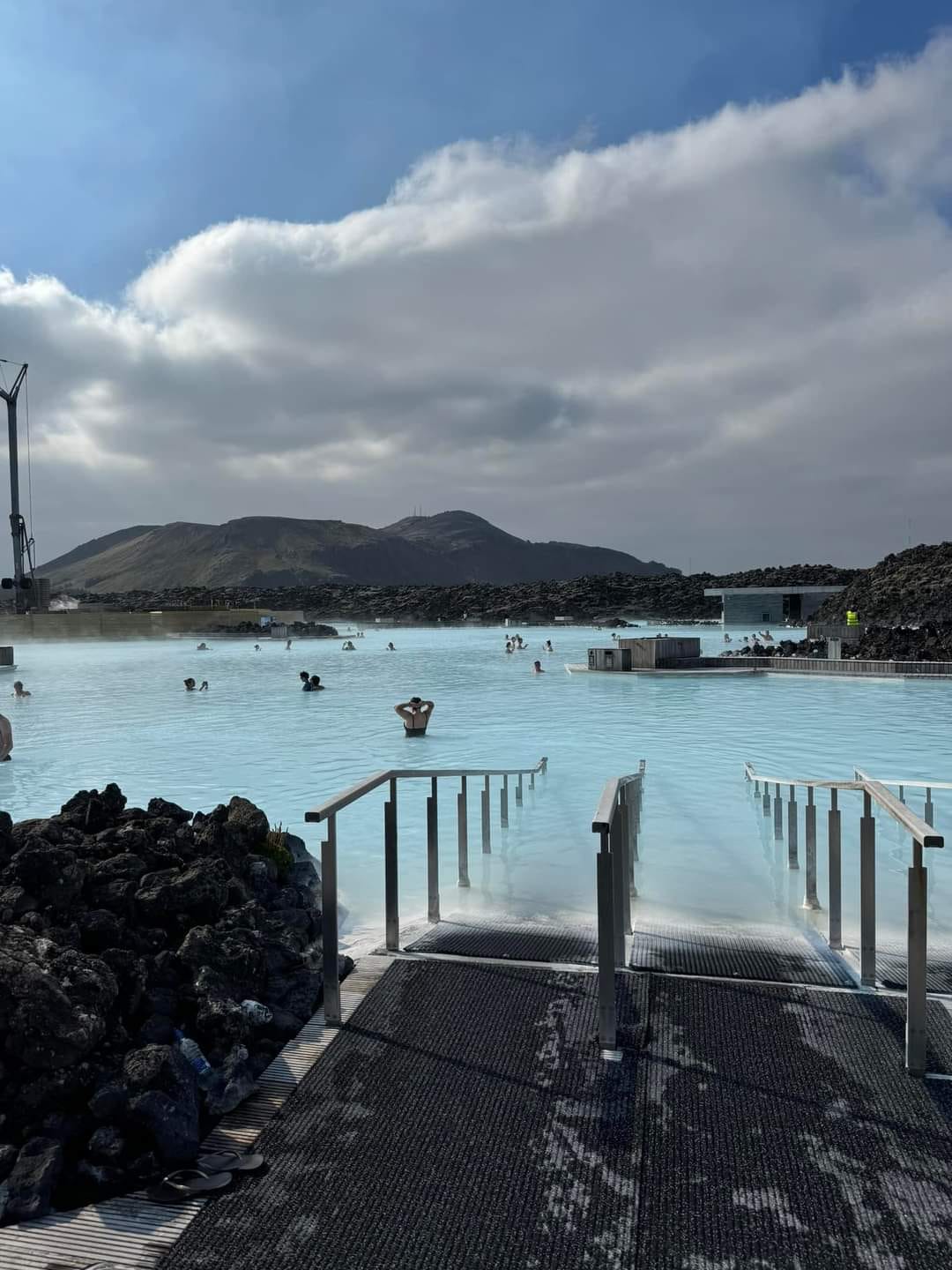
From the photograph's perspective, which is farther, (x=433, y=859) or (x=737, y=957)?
(x=433, y=859)

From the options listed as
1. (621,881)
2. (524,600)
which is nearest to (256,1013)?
(621,881)

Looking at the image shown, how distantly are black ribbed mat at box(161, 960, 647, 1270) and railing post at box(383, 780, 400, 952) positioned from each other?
598mm

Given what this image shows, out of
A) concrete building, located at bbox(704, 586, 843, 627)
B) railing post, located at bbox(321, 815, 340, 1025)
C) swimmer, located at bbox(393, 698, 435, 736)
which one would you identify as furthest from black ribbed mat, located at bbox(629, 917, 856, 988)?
concrete building, located at bbox(704, 586, 843, 627)

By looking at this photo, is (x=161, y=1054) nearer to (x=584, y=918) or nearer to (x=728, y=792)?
(x=584, y=918)

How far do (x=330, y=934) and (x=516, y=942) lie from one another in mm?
919

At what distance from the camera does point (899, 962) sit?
341 centimetres

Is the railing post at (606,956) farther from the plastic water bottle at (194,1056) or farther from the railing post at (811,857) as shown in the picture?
the railing post at (811,857)

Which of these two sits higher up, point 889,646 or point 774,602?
point 774,602

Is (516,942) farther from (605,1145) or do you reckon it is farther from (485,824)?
(485,824)

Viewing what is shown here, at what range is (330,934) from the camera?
2.86 metres

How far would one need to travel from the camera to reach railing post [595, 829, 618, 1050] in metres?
2.52

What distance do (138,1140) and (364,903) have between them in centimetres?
358

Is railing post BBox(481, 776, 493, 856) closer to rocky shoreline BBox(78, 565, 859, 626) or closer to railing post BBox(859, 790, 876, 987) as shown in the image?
railing post BBox(859, 790, 876, 987)

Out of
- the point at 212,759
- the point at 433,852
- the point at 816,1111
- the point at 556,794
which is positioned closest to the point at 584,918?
the point at 433,852
